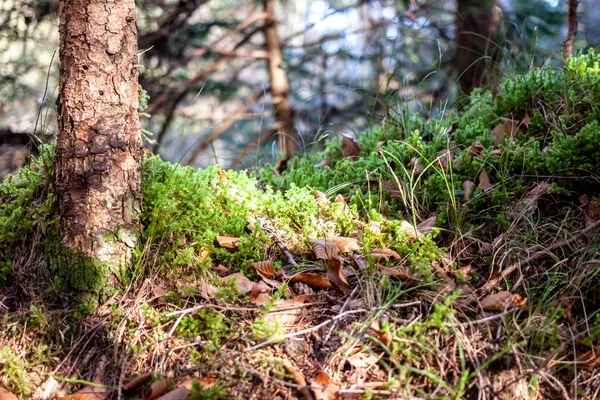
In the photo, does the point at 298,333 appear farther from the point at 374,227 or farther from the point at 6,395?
the point at 6,395

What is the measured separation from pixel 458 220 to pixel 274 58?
17.7 ft

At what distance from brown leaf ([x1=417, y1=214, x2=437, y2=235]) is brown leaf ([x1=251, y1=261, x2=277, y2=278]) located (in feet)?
2.54

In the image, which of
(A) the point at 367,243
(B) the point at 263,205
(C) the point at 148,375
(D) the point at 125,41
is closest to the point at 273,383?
(C) the point at 148,375

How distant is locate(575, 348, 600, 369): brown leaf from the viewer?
164 centimetres

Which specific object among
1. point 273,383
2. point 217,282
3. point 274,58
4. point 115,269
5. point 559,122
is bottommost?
point 273,383

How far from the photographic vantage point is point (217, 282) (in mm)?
1977

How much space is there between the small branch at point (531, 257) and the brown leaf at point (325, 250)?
664 millimetres

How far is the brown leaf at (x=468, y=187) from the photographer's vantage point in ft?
7.52

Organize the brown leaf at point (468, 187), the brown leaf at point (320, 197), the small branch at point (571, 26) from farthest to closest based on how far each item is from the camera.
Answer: the small branch at point (571, 26) → the brown leaf at point (320, 197) → the brown leaf at point (468, 187)

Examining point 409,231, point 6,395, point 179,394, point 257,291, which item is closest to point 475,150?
point 409,231

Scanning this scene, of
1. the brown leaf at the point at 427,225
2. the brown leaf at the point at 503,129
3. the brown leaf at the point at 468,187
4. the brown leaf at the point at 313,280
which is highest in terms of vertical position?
the brown leaf at the point at 503,129

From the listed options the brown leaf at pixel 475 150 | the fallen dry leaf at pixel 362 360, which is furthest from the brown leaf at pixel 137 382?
the brown leaf at pixel 475 150

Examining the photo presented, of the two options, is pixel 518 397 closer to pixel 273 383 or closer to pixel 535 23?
pixel 273 383

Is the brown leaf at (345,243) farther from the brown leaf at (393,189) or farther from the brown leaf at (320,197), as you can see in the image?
the brown leaf at (393,189)
